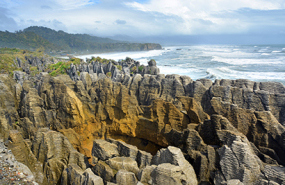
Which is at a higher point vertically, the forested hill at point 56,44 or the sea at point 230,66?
the forested hill at point 56,44

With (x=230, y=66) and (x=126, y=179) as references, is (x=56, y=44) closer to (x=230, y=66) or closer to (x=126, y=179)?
(x=230, y=66)

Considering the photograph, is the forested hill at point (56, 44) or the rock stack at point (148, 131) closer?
the rock stack at point (148, 131)

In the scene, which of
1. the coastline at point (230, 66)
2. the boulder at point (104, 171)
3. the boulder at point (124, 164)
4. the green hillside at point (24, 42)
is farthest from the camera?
the green hillside at point (24, 42)

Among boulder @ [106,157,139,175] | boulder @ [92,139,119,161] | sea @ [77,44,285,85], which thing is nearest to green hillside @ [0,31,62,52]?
sea @ [77,44,285,85]

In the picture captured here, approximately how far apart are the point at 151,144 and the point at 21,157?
6.08m

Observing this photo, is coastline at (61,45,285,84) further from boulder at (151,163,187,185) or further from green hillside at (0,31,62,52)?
green hillside at (0,31,62,52)

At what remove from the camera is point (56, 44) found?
130 meters

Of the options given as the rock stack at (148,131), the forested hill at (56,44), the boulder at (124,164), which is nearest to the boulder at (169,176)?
the rock stack at (148,131)

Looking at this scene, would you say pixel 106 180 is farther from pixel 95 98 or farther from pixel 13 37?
pixel 13 37

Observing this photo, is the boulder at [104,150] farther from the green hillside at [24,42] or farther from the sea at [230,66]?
the green hillside at [24,42]

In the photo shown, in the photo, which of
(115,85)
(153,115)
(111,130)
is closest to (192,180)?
(153,115)

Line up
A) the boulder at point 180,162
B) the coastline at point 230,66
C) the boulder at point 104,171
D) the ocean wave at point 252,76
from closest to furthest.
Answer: the boulder at point 180,162 < the boulder at point 104,171 < the ocean wave at point 252,76 < the coastline at point 230,66

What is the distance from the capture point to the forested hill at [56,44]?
4269 inches

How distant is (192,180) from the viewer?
18.4ft
